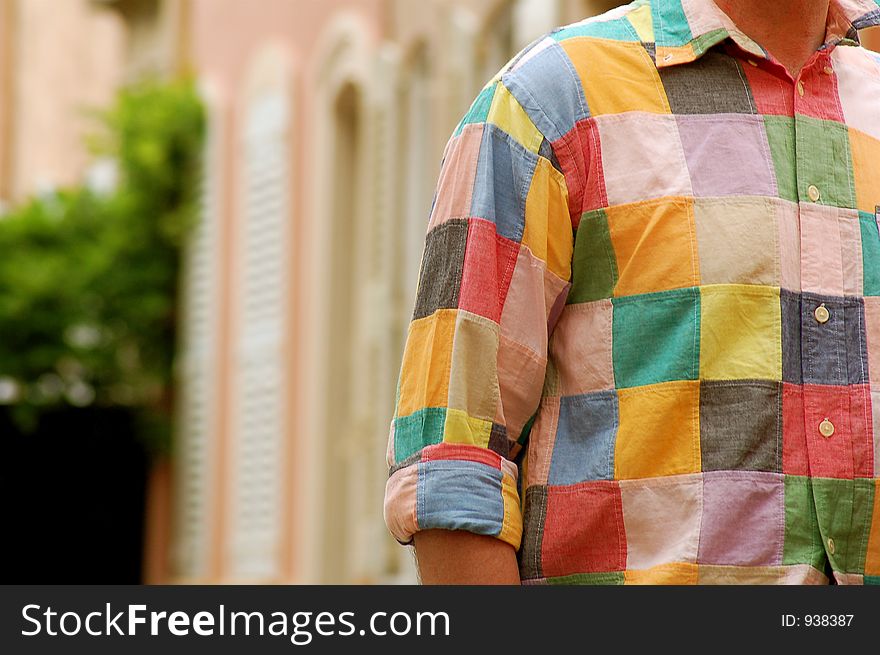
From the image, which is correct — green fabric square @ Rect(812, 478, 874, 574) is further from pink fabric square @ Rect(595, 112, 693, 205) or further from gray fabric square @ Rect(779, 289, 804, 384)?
pink fabric square @ Rect(595, 112, 693, 205)

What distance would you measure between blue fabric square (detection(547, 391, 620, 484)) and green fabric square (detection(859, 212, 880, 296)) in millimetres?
283

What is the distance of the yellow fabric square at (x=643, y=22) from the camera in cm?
172

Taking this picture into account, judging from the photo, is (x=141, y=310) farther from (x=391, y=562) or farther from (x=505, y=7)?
(x=505, y=7)

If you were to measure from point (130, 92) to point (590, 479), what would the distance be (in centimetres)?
1035

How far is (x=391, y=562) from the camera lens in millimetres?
8297

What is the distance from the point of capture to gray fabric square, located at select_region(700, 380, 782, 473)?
1.52m

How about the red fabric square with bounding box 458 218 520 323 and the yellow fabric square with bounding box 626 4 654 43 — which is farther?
the yellow fabric square with bounding box 626 4 654 43

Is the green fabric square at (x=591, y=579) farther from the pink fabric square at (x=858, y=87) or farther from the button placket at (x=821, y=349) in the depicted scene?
the pink fabric square at (x=858, y=87)

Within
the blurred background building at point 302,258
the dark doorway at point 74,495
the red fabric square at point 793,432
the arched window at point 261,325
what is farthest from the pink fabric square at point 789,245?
the dark doorway at point 74,495

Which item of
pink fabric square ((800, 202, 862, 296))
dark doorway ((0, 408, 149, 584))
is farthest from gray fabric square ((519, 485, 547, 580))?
dark doorway ((0, 408, 149, 584))

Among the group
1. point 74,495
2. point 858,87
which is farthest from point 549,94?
point 74,495

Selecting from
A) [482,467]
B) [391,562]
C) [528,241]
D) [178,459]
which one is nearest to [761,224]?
[528,241]

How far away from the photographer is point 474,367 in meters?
1.55

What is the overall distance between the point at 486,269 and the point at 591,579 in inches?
11.7
